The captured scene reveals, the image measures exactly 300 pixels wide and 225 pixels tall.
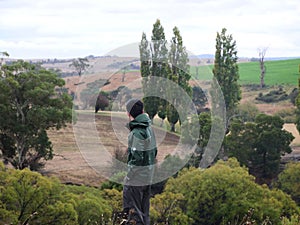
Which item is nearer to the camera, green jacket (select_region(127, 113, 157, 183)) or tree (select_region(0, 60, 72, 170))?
green jacket (select_region(127, 113, 157, 183))

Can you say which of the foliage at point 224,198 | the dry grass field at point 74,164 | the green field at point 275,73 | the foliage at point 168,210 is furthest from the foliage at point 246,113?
the green field at point 275,73

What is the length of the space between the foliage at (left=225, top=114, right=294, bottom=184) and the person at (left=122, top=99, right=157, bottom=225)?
25.0m

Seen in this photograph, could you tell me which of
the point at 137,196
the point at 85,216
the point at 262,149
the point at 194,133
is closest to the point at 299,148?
the point at 262,149

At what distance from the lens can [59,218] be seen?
1645 cm

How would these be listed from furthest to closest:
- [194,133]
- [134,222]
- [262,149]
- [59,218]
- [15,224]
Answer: [262,149], [194,133], [59,218], [15,224], [134,222]

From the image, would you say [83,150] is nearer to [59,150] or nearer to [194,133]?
[194,133]

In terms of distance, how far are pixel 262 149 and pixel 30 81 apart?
47.6 ft

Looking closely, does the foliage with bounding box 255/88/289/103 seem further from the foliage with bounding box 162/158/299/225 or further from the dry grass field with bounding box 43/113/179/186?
the foliage with bounding box 162/158/299/225

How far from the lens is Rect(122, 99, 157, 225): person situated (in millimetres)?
5004

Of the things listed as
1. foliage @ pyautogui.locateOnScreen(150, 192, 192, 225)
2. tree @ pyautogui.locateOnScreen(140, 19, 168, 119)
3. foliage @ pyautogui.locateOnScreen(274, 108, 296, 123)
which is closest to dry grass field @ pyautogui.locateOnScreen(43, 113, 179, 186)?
tree @ pyautogui.locateOnScreen(140, 19, 168, 119)

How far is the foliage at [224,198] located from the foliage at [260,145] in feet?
27.7

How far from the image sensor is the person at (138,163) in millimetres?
5004

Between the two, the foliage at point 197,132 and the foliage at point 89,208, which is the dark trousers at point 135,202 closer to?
the foliage at point 89,208

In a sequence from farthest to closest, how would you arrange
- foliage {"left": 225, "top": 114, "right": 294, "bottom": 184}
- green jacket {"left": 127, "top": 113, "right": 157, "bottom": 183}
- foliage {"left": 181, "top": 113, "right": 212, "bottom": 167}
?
foliage {"left": 225, "top": 114, "right": 294, "bottom": 184} → foliage {"left": 181, "top": 113, "right": 212, "bottom": 167} → green jacket {"left": 127, "top": 113, "right": 157, "bottom": 183}
